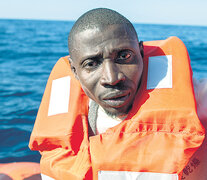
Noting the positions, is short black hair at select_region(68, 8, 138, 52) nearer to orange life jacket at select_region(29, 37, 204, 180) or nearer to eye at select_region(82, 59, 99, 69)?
eye at select_region(82, 59, 99, 69)

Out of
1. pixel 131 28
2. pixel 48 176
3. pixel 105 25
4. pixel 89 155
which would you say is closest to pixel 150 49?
pixel 131 28

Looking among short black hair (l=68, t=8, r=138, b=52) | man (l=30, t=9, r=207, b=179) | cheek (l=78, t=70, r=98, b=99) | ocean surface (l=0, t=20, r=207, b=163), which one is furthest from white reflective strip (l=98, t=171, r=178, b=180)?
ocean surface (l=0, t=20, r=207, b=163)

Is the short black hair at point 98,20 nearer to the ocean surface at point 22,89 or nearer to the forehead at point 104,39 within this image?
the forehead at point 104,39

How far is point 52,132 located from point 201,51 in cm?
1011

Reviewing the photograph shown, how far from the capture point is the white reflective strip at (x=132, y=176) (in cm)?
177

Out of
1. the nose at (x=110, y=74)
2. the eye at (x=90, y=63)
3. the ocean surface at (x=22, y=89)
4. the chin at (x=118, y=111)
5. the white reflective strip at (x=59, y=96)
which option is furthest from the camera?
the ocean surface at (x=22, y=89)

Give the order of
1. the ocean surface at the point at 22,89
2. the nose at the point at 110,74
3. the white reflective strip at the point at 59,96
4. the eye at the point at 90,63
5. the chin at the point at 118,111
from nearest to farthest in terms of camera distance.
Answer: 1. the nose at the point at 110,74
2. the eye at the point at 90,63
3. the chin at the point at 118,111
4. the white reflective strip at the point at 59,96
5. the ocean surface at the point at 22,89

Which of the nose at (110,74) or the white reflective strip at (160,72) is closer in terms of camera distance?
the nose at (110,74)

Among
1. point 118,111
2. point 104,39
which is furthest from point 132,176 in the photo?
point 104,39

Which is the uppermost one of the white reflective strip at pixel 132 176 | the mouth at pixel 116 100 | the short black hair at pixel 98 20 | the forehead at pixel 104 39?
the short black hair at pixel 98 20

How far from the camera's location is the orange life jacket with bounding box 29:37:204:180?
178 cm

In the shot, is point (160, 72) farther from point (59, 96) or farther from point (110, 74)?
point (59, 96)

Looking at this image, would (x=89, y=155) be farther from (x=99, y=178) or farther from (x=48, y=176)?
(x=48, y=176)

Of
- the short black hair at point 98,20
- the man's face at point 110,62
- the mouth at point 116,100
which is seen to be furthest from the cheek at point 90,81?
the short black hair at point 98,20
